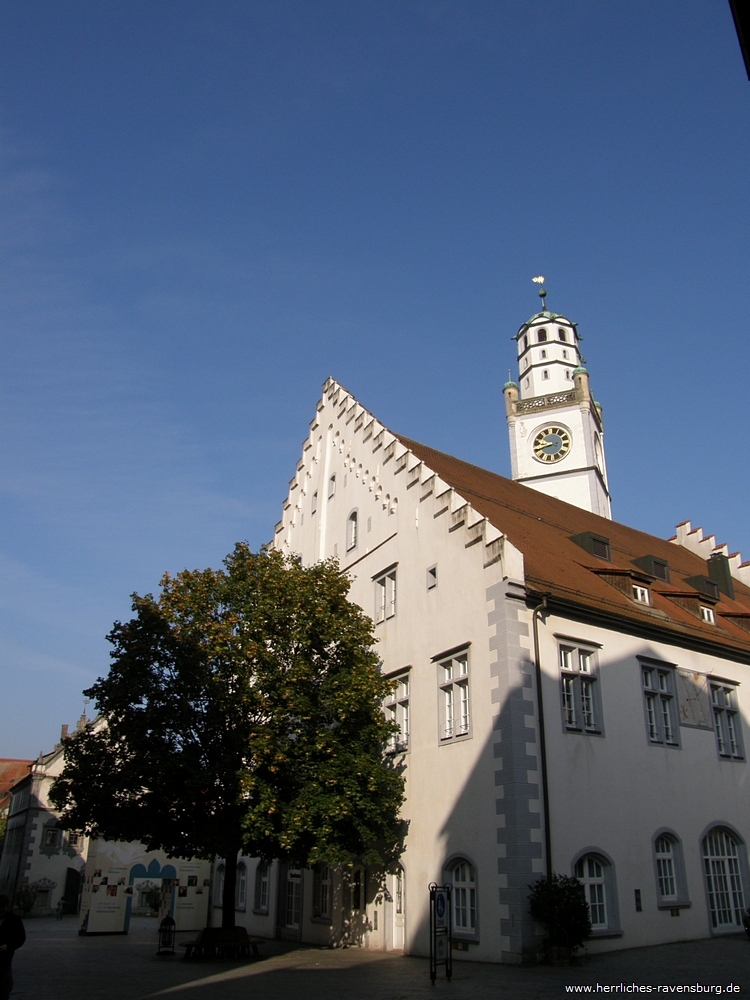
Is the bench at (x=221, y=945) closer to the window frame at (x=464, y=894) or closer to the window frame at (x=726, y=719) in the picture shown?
the window frame at (x=464, y=894)

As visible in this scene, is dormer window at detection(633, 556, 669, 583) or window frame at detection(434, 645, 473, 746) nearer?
window frame at detection(434, 645, 473, 746)

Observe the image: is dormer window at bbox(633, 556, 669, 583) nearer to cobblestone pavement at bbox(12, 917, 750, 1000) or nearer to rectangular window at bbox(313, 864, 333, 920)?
cobblestone pavement at bbox(12, 917, 750, 1000)

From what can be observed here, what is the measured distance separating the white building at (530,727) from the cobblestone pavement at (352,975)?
1205 mm

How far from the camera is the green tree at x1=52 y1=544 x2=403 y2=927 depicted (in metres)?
18.6

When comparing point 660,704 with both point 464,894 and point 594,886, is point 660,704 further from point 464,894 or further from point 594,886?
point 464,894

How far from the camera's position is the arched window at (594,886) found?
1784cm

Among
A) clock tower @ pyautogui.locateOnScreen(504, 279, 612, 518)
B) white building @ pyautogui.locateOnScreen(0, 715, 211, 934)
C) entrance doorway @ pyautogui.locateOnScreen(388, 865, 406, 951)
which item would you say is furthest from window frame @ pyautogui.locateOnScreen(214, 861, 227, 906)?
clock tower @ pyautogui.locateOnScreen(504, 279, 612, 518)

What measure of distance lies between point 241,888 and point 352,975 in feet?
51.6

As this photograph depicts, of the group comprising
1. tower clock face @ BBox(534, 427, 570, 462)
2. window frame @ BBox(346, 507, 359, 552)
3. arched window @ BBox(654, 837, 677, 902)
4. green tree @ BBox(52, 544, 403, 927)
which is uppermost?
tower clock face @ BBox(534, 427, 570, 462)

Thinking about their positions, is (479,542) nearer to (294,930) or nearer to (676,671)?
(676,671)

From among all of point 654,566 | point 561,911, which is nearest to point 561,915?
point 561,911

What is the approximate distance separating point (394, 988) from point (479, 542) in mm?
9942

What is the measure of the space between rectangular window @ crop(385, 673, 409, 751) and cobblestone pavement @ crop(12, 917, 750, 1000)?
502 cm

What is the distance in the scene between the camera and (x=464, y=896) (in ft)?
59.8
